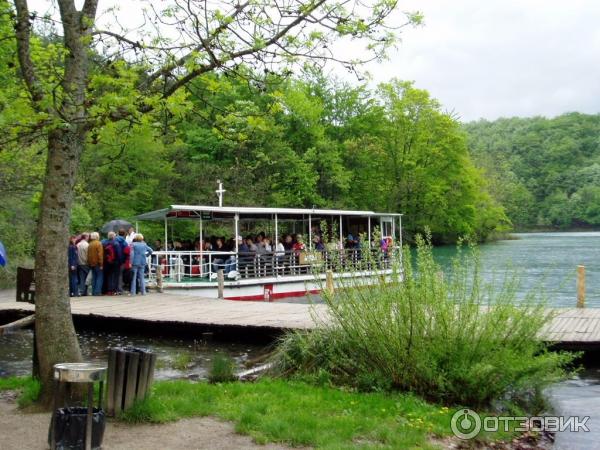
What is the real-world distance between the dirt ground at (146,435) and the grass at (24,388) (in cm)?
28

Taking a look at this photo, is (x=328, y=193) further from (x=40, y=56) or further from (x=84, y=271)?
(x=40, y=56)

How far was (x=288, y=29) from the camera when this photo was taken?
22.5 ft

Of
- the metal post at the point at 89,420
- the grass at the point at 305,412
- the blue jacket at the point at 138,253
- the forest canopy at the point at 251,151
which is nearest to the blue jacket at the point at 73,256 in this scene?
the blue jacket at the point at 138,253

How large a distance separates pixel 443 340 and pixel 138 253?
37.9ft

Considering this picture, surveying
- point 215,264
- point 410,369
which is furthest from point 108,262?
point 410,369

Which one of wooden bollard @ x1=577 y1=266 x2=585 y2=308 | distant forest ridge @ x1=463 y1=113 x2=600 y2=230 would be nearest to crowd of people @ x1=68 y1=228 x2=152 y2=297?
wooden bollard @ x1=577 y1=266 x2=585 y2=308

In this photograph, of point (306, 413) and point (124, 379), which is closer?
point (124, 379)

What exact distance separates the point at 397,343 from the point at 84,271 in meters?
12.4

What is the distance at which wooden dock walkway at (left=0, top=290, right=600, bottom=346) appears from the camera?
38.1ft

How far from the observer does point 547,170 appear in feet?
378

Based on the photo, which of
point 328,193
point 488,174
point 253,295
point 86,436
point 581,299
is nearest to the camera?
point 86,436

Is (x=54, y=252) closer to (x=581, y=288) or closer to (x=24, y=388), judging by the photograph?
(x=24, y=388)

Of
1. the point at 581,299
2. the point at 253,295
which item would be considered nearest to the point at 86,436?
the point at 581,299

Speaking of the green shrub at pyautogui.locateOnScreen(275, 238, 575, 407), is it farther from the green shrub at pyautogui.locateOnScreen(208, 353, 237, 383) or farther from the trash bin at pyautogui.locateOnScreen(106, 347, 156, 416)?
the trash bin at pyautogui.locateOnScreen(106, 347, 156, 416)
